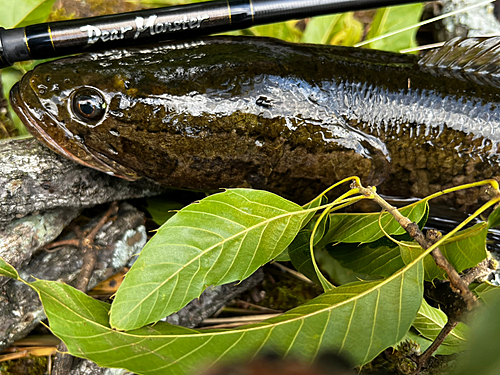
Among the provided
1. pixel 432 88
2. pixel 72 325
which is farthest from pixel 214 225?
pixel 432 88

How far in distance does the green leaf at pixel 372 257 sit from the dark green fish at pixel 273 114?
0.71 ft

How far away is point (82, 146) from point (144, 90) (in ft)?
0.83

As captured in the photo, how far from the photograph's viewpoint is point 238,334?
835mm

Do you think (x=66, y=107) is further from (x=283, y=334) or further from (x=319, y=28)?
(x=319, y=28)

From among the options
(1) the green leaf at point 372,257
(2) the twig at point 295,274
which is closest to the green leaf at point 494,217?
(1) the green leaf at point 372,257

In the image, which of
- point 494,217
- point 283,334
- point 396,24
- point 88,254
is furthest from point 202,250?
point 396,24

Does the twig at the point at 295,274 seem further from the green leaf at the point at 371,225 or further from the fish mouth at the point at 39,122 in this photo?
the fish mouth at the point at 39,122

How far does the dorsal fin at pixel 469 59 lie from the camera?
128cm

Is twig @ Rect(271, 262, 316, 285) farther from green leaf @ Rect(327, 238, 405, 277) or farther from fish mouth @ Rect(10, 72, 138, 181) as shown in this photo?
fish mouth @ Rect(10, 72, 138, 181)

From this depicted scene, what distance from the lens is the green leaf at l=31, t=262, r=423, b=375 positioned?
2.71 feet

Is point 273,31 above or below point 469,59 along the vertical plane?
above

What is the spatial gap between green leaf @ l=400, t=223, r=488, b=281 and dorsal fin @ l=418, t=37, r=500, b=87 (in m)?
0.66

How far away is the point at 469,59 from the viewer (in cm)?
130

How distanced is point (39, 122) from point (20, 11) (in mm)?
582
